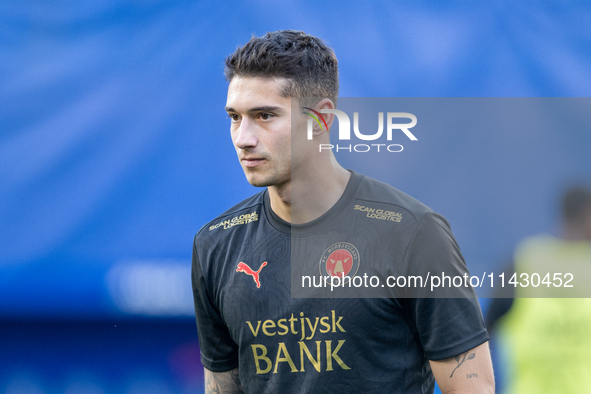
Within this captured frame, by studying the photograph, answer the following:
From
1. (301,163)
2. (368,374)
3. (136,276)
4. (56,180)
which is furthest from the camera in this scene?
(56,180)

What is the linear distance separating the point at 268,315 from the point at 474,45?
72.3 inches

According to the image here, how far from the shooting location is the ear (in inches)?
60.3

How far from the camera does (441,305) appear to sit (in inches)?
52.1

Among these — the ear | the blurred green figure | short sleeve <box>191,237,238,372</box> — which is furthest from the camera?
the blurred green figure

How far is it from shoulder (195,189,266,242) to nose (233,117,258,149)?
272 millimetres

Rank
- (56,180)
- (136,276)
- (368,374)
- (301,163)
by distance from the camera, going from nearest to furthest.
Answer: (368,374)
(301,163)
(136,276)
(56,180)

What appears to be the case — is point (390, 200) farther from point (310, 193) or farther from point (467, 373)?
point (467, 373)

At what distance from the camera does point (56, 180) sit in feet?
8.46

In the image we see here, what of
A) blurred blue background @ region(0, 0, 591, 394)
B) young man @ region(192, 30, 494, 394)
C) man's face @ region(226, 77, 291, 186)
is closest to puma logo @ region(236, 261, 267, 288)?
young man @ region(192, 30, 494, 394)

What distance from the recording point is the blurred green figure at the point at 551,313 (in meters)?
2.24

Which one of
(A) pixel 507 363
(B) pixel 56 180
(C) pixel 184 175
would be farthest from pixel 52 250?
(A) pixel 507 363

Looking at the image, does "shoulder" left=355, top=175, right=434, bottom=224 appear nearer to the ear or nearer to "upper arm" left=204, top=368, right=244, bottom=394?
the ear

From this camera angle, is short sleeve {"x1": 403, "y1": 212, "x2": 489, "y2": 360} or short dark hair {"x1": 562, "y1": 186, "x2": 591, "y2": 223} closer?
short sleeve {"x1": 403, "y1": 212, "x2": 489, "y2": 360}

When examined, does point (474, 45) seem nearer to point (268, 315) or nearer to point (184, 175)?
point (184, 175)
